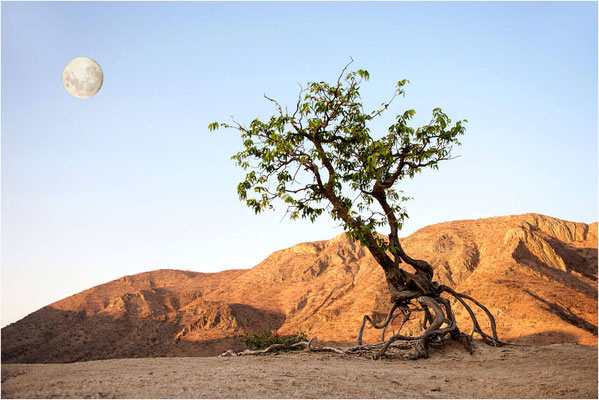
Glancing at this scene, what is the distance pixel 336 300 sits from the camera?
106 feet

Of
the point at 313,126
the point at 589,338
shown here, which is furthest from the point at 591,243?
the point at 313,126

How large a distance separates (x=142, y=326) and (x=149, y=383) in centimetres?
2930

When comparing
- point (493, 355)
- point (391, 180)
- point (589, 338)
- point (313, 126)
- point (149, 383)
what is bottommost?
point (589, 338)

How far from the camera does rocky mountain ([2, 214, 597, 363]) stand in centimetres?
2273

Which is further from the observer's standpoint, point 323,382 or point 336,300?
A: point 336,300

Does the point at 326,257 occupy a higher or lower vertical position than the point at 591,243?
higher

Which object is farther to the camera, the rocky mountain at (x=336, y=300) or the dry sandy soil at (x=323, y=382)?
the rocky mountain at (x=336, y=300)

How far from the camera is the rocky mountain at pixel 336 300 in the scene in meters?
22.7

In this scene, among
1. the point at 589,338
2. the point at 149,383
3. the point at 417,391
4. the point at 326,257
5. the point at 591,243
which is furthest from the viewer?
the point at 326,257

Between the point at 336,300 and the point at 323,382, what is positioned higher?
the point at 336,300

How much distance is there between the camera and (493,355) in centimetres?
1058

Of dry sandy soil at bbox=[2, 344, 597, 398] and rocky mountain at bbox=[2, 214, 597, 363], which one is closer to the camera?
dry sandy soil at bbox=[2, 344, 597, 398]

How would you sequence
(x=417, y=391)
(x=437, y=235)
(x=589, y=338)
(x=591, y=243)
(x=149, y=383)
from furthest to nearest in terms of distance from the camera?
(x=437, y=235) → (x=591, y=243) → (x=589, y=338) → (x=417, y=391) → (x=149, y=383)

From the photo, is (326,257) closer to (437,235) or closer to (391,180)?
(437,235)
